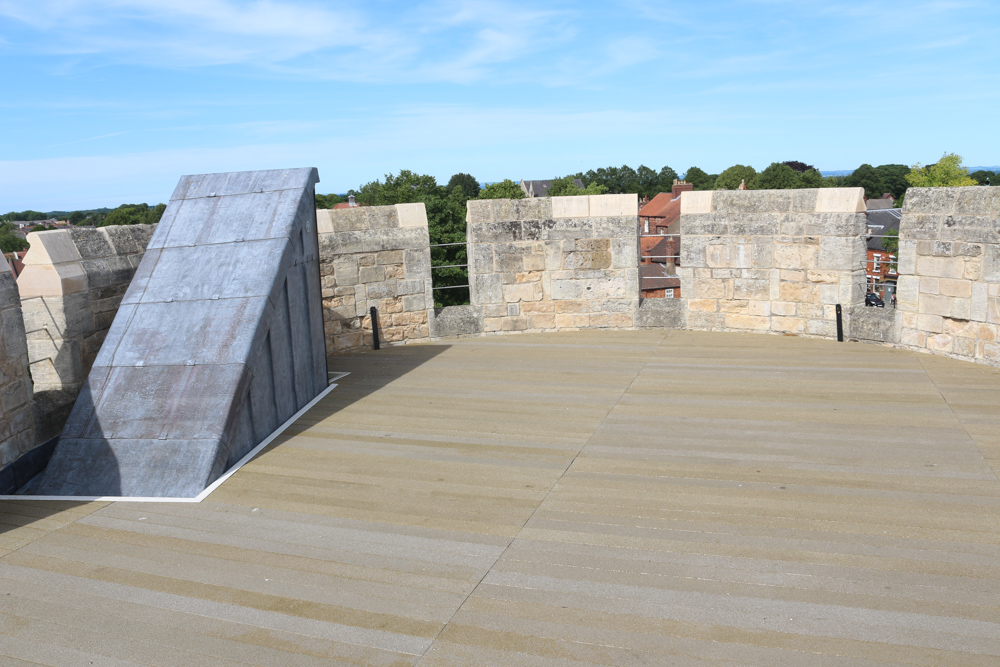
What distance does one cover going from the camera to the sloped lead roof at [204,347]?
484 centimetres

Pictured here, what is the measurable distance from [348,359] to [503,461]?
11.8 ft

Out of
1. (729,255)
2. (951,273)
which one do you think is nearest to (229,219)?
(729,255)

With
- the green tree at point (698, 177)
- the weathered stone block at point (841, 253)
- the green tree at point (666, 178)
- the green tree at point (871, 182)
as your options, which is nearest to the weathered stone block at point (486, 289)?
the weathered stone block at point (841, 253)

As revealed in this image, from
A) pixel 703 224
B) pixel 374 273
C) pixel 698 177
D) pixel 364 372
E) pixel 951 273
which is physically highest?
pixel 698 177

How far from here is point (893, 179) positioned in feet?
282

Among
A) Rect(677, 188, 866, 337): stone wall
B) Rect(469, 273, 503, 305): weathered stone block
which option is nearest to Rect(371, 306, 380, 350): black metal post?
Rect(469, 273, 503, 305): weathered stone block

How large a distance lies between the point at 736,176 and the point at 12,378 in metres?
83.6

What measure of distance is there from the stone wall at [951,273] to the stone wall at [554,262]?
9.11ft

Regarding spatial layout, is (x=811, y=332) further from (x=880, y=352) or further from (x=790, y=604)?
(x=790, y=604)

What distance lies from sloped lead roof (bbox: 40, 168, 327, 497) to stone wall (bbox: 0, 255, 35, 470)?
1.04ft

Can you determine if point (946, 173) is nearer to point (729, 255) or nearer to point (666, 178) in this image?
point (666, 178)

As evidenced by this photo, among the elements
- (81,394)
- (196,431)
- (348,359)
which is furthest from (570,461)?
(348,359)

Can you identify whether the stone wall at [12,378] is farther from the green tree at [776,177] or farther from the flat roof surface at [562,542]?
the green tree at [776,177]

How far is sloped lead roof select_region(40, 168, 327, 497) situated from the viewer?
484 centimetres
